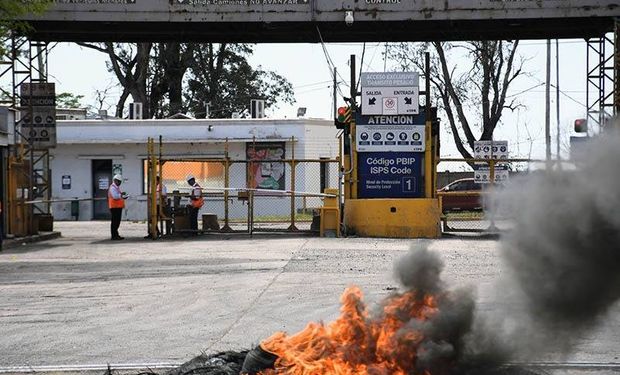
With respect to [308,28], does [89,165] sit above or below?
below

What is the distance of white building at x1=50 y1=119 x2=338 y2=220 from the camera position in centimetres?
3653

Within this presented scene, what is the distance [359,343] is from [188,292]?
21.8 ft

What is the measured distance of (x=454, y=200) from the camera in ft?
117

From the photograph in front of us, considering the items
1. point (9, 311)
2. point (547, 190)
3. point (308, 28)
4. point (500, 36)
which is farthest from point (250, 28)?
point (547, 190)

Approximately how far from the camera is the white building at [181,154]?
3653 centimetres

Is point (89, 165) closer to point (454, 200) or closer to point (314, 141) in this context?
point (314, 141)

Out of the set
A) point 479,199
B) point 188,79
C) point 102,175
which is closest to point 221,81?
point 188,79

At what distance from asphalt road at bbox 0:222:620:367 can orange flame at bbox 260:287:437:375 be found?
505mm

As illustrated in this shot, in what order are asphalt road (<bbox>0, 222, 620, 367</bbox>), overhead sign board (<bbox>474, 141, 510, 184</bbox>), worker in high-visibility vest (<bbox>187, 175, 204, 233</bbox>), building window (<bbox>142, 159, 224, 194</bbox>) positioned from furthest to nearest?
building window (<bbox>142, 159, 224, 194</bbox>) < worker in high-visibility vest (<bbox>187, 175, 204, 233</bbox>) < overhead sign board (<bbox>474, 141, 510, 184</bbox>) < asphalt road (<bbox>0, 222, 620, 367</bbox>)

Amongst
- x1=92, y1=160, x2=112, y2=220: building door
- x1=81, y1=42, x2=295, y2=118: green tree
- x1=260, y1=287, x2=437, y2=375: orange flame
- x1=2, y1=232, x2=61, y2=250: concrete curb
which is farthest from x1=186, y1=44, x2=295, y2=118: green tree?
x1=260, y1=287, x2=437, y2=375: orange flame

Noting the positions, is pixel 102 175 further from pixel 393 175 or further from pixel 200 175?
pixel 393 175

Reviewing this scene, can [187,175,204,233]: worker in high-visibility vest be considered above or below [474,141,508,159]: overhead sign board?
below

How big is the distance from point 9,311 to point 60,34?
13828 millimetres

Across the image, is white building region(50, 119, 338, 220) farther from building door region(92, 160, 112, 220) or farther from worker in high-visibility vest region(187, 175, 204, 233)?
worker in high-visibility vest region(187, 175, 204, 233)
